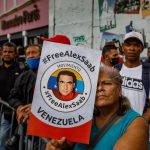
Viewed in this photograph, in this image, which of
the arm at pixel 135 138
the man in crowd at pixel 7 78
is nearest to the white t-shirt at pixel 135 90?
the arm at pixel 135 138

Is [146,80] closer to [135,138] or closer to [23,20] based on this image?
[135,138]

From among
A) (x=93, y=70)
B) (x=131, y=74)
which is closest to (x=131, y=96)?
(x=131, y=74)

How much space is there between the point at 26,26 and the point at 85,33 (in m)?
7.48

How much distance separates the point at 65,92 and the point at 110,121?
→ 0.32 meters

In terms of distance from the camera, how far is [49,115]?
268cm

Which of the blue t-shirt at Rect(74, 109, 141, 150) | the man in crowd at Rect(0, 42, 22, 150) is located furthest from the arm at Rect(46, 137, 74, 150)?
the man in crowd at Rect(0, 42, 22, 150)

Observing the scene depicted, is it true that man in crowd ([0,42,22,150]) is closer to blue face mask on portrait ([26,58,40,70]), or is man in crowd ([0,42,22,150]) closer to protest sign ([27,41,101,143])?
blue face mask on portrait ([26,58,40,70])

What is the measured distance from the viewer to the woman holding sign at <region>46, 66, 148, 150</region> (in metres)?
2.51

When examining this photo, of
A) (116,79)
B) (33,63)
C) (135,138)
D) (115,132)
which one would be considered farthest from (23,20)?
(135,138)

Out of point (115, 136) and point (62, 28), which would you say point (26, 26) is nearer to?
point (62, 28)

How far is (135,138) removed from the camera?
2.41 m

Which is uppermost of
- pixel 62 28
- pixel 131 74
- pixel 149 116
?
pixel 62 28

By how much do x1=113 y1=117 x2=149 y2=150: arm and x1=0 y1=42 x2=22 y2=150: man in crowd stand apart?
10.5ft

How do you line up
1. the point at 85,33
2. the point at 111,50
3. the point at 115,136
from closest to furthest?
the point at 115,136 → the point at 111,50 → the point at 85,33
